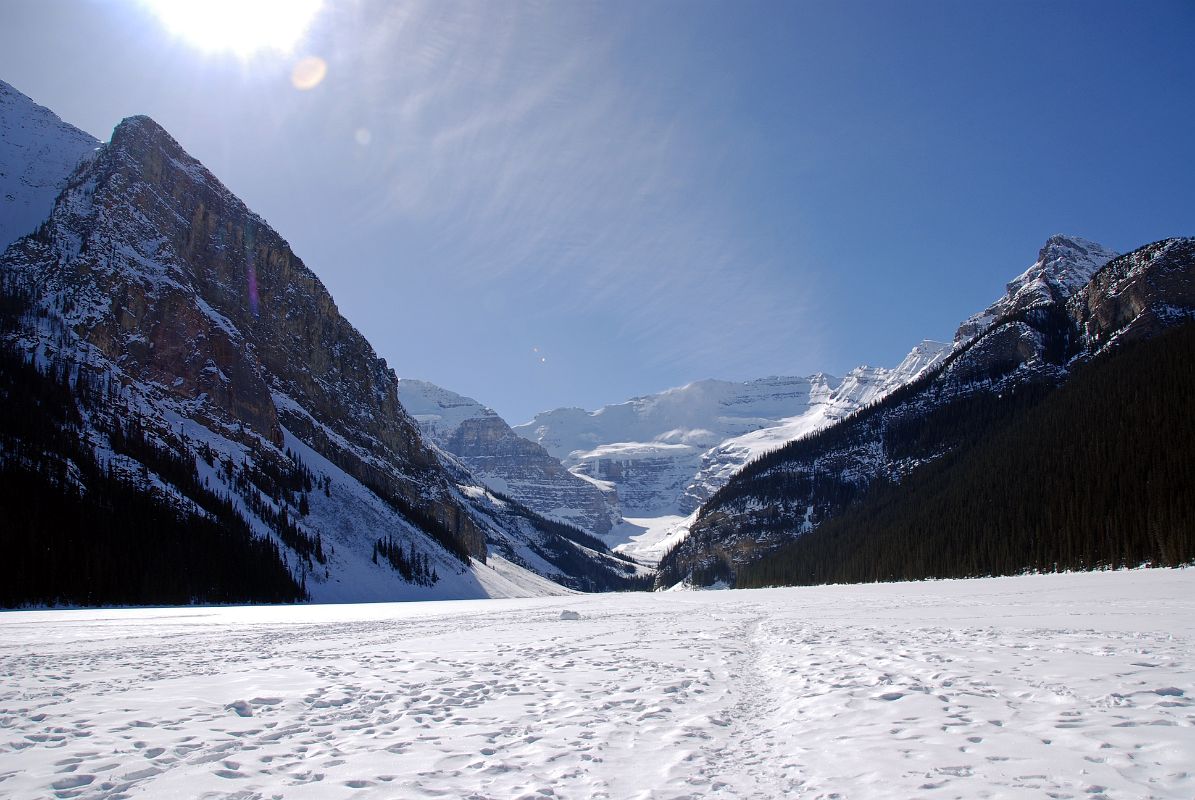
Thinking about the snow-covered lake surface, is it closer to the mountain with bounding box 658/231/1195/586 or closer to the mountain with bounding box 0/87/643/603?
the mountain with bounding box 658/231/1195/586

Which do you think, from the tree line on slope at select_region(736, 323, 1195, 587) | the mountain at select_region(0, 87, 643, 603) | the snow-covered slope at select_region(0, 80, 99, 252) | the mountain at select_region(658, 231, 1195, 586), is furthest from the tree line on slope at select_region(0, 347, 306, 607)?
the snow-covered slope at select_region(0, 80, 99, 252)

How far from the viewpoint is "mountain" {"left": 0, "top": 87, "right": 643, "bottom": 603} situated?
76.4m

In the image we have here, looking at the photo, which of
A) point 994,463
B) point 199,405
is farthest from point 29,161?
point 994,463

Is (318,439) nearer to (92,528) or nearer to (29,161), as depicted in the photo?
(92,528)

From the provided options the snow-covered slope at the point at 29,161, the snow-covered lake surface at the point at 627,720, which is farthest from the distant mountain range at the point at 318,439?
the snow-covered lake surface at the point at 627,720

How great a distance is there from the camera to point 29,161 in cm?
18012

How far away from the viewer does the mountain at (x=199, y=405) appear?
7644cm

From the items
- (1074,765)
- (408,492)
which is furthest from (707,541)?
(1074,765)

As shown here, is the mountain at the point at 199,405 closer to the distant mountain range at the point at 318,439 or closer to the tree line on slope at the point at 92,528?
the tree line on slope at the point at 92,528

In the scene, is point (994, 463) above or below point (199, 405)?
below

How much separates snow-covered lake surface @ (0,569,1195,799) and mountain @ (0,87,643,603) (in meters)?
61.0

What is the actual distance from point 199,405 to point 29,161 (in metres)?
130

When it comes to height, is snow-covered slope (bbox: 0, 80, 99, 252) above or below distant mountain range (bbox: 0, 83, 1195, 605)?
above

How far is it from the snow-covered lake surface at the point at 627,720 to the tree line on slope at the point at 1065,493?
54942 millimetres
